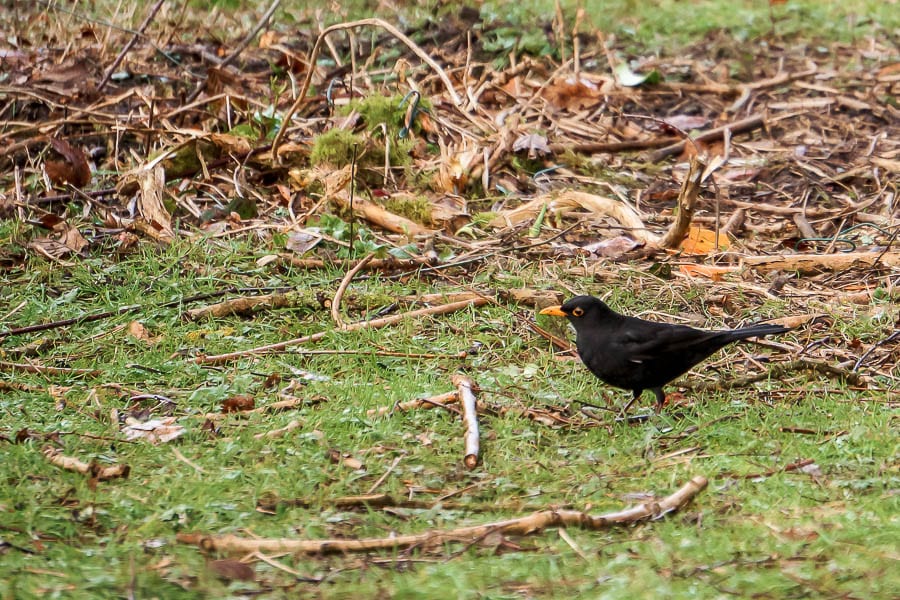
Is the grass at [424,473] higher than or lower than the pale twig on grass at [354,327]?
higher

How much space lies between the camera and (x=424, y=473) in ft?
13.8

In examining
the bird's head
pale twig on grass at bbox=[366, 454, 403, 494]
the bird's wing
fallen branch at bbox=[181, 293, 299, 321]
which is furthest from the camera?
fallen branch at bbox=[181, 293, 299, 321]

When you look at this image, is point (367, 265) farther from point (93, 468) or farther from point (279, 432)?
point (93, 468)

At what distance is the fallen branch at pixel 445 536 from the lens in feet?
11.4

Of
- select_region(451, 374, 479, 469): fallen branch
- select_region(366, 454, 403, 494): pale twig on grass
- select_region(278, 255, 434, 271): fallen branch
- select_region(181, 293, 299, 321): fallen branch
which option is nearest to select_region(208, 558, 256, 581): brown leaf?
select_region(366, 454, 403, 494): pale twig on grass

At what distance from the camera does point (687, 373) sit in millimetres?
5348

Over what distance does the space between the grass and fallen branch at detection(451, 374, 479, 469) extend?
68mm

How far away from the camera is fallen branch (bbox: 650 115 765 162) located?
27.1 feet

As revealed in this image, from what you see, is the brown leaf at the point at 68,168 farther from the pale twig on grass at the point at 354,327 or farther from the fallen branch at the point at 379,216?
the pale twig on grass at the point at 354,327

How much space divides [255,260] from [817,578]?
13.5 feet

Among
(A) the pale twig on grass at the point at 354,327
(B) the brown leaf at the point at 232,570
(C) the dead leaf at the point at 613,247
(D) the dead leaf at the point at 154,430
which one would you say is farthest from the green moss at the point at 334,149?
(B) the brown leaf at the point at 232,570

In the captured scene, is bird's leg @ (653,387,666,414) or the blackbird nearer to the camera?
the blackbird

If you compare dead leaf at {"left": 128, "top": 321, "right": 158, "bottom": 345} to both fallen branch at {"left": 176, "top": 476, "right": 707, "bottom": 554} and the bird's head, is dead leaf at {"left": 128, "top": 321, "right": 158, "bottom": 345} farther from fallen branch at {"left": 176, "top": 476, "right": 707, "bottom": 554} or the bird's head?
fallen branch at {"left": 176, "top": 476, "right": 707, "bottom": 554}

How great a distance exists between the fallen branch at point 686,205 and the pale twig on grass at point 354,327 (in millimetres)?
1210
